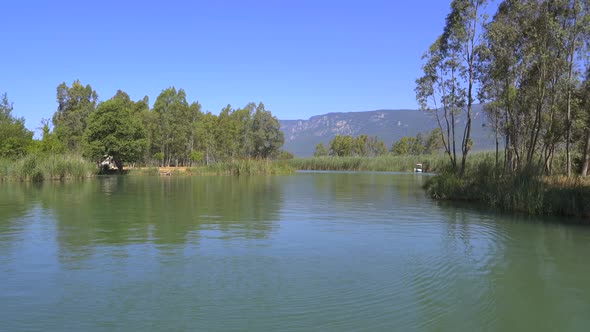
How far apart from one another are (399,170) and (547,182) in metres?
62.0

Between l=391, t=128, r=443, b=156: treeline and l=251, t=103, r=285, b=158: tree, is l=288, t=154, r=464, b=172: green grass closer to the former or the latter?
l=251, t=103, r=285, b=158: tree

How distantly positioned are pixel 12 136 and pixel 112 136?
1142 centimetres

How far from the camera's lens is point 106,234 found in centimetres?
1320

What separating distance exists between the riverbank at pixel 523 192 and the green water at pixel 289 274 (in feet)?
8.24

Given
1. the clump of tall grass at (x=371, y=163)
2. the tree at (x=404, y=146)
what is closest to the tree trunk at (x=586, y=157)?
the clump of tall grass at (x=371, y=163)

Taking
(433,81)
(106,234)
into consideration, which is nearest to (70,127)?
(433,81)

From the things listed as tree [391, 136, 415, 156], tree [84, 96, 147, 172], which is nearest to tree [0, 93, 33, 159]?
tree [84, 96, 147, 172]

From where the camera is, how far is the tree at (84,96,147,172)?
5728 cm

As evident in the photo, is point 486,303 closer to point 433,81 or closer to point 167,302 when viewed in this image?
point 167,302

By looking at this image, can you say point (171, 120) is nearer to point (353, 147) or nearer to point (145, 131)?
point (145, 131)

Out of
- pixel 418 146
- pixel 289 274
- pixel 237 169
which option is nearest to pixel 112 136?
pixel 237 169

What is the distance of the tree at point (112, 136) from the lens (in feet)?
188

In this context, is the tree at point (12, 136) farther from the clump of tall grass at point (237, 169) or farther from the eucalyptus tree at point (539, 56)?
the eucalyptus tree at point (539, 56)

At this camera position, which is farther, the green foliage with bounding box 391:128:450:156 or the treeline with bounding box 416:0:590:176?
the green foliage with bounding box 391:128:450:156
